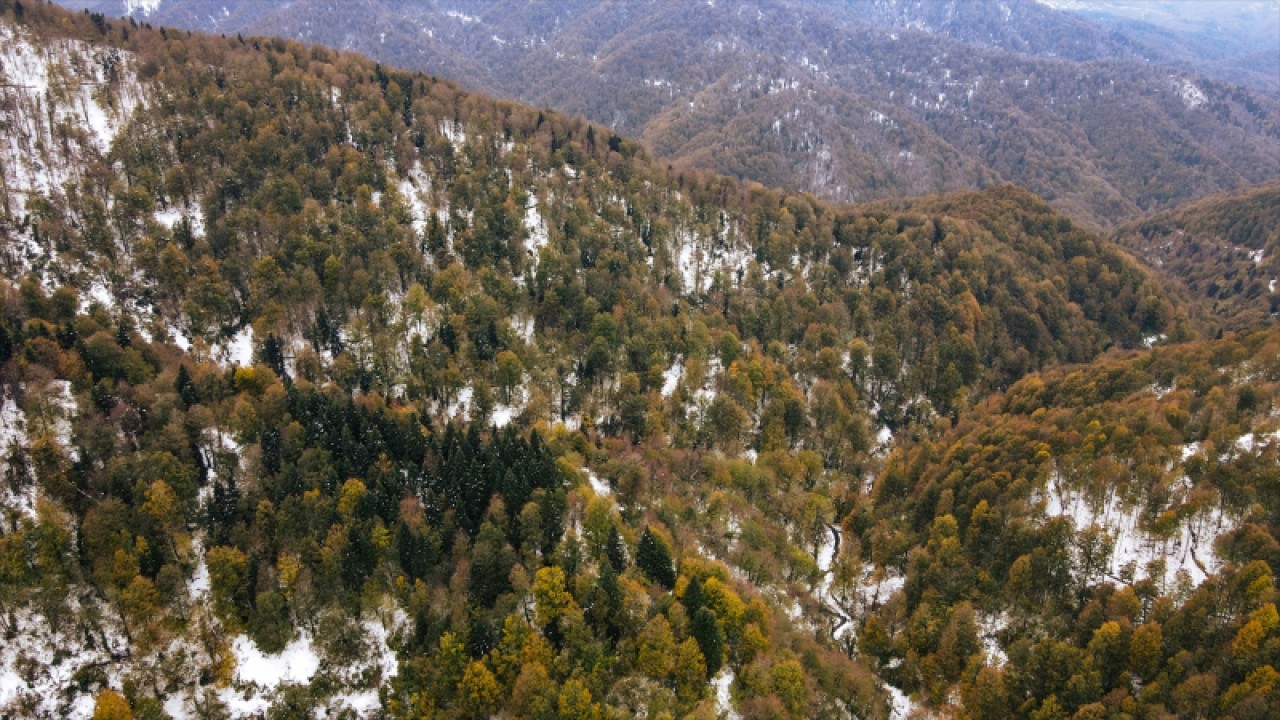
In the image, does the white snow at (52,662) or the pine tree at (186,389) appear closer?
the white snow at (52,662)

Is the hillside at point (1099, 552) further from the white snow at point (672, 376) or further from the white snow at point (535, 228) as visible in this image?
the white snow at point (535, 228)

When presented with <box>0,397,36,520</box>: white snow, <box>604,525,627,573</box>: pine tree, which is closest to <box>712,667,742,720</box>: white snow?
<box>604,525,627,573</box>: pine tree

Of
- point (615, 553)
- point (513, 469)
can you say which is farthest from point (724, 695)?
point (513, 469)

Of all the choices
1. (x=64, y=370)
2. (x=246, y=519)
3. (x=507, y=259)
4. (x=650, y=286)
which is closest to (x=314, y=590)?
(x=246, y=519)

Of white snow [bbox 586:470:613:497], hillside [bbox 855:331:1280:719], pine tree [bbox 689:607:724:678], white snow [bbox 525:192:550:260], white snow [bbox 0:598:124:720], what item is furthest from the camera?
white snow [bbox 525:192:550:260]

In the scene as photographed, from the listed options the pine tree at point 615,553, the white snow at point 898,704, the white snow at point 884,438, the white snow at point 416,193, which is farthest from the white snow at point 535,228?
the white snow at point 898,704

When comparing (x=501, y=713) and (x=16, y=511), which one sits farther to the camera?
(x=16, y=511)

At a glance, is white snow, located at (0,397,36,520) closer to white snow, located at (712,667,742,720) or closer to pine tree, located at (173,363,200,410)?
pine tree, located at (173,363,200,410)

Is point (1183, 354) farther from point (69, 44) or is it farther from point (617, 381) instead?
point (69, 44)
